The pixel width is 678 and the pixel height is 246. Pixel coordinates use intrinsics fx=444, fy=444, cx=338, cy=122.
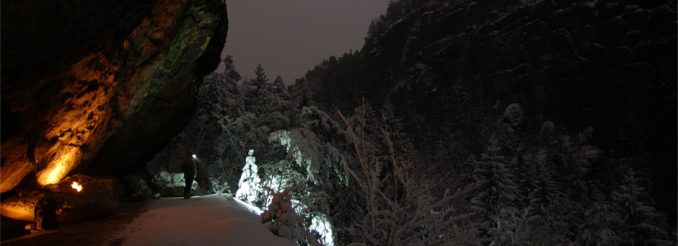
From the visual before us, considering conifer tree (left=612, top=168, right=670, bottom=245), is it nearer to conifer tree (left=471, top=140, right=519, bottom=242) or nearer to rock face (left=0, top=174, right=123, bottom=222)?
conifer tree (left=471, top=140, right=519, bottom=242)

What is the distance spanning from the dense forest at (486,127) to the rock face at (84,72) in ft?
15.6

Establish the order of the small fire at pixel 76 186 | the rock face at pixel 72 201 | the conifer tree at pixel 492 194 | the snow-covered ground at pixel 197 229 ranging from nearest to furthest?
1. the snow-covered ground at pixel 197 229
2. the rock face at pixel 72 201
3. the small fire at pixel 76 186
4. the conifer tree at pixel 492 194

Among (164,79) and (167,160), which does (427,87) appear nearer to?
(167,160)

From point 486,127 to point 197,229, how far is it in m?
A: 45.2

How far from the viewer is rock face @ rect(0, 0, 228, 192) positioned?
6801 millimetres

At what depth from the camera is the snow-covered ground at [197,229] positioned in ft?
22.0

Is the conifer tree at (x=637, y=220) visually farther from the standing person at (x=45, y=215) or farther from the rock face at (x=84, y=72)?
the standing person at (x=45, y=215)

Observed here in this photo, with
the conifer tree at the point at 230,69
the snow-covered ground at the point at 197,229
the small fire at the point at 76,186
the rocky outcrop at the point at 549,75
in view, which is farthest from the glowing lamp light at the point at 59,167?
the rocky outcrop at the point at 549,75

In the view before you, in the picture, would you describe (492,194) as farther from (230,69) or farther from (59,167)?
(59,167)

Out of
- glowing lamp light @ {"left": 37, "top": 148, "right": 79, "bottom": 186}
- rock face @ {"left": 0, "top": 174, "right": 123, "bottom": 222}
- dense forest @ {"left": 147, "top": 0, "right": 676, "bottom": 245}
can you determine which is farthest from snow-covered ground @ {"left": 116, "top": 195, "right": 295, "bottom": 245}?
glowing lamp light @ {"left": 37, "top": 148, "right": 79, "bottom": 186}

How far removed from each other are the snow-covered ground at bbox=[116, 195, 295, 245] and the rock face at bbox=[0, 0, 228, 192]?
2262 mm

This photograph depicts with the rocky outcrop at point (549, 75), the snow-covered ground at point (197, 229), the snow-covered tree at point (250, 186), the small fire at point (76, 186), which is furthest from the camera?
the rocky outcrop at point (549, 75)

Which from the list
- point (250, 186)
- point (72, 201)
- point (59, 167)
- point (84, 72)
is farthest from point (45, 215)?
point (250, 186)

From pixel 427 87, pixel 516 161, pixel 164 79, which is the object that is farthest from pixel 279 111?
pixel 427 87
